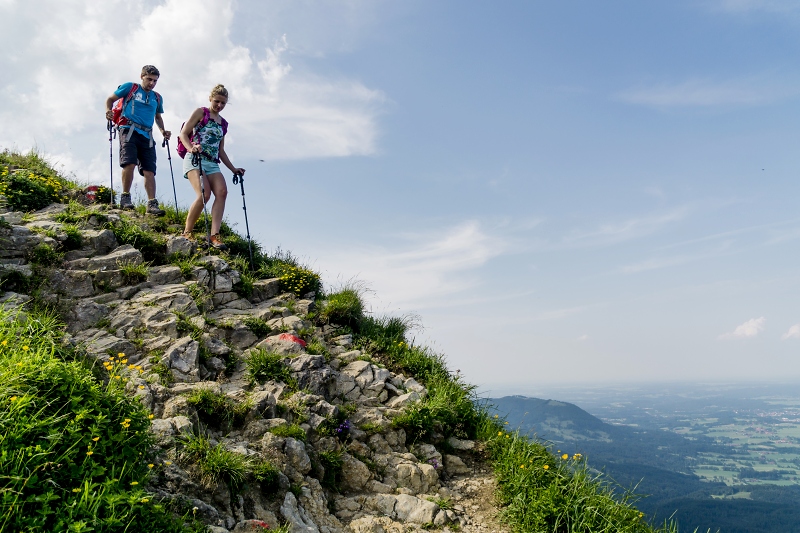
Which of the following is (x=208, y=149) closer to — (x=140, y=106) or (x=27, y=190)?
(x=140, y=106)

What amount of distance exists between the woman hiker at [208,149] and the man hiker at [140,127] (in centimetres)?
213

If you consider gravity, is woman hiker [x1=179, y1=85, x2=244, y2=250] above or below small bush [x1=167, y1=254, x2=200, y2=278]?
above

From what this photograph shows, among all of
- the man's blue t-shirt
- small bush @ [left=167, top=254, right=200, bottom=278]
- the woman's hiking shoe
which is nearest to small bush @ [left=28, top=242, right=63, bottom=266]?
small bush @ [left=167, top=254, right=200, bottom=278]

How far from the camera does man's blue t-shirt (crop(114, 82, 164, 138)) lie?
455 inches

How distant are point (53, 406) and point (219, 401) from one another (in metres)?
2.22

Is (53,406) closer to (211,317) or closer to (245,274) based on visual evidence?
(211,317)

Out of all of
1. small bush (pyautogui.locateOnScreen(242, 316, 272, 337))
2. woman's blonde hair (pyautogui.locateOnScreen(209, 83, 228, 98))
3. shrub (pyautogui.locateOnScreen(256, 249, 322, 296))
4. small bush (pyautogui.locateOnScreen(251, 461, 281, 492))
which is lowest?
small bush (pyautogui.locateOnScreen(251, 461, 281, 492))

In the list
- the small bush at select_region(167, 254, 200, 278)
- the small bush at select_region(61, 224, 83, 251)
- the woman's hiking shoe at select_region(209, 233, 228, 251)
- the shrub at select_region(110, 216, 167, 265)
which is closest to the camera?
the small bush at select_region(61, 224, 83, 251)

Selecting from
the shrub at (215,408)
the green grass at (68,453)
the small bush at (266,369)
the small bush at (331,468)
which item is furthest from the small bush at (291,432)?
the green grass at (68,453)

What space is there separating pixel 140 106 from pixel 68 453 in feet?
33.9

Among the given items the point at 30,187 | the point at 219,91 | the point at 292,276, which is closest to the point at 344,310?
the point at 292,276

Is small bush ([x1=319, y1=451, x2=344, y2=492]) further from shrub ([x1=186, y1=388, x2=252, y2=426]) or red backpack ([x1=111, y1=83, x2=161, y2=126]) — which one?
red backpack ([x1=111, y1=83, x2=161, y2=126])

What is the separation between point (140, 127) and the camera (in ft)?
38.7

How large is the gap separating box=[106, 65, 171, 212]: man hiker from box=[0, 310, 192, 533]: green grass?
814 centimetres
